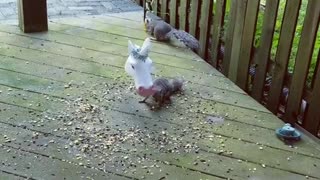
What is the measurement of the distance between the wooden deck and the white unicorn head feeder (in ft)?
0.33

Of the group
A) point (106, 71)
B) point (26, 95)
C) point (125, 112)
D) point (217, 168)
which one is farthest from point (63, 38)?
point (217, 168)

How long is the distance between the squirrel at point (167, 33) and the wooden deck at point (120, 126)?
0.55ft

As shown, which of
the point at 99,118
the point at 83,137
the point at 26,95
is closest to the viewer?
the point at 83,137

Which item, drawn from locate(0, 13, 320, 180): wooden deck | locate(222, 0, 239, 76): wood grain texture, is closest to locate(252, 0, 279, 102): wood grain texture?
locate(0, 13, 320, 180): wooden deck

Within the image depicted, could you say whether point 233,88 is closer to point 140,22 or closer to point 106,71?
point 106,71

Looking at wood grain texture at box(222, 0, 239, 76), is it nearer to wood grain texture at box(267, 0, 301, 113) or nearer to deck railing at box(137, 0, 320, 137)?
deck railing at box(137, 0, 320, 137)

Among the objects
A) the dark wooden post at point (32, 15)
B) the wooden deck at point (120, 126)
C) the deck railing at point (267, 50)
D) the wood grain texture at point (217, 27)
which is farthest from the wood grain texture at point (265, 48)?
the dark wooden post at point (32, 15)

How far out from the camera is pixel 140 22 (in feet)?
11.2

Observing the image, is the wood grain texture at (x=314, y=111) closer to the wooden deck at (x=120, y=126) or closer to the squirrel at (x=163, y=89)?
the wooden deck at (x=120, y=126)

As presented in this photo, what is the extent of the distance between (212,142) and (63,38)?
1386 millimetres

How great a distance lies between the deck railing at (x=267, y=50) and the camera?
86.6 inches

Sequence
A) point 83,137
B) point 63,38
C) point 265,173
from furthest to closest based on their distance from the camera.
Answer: point 63,38 < point 83,137 < point 265,173

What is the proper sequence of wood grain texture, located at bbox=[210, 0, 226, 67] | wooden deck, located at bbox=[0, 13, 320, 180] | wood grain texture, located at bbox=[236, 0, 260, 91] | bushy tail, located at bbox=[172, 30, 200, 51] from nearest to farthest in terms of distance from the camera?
wooden deck, located at bbox=[0, 13, 320, 180]
wood grain texture, located at bbox=[236, 0, 260, 91]
wood grain texture, located at bbox=[210, 0, 226, 67]
bushy tail, located at bbox=[172, 30, 200, 51]

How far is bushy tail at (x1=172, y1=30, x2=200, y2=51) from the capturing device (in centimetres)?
302
